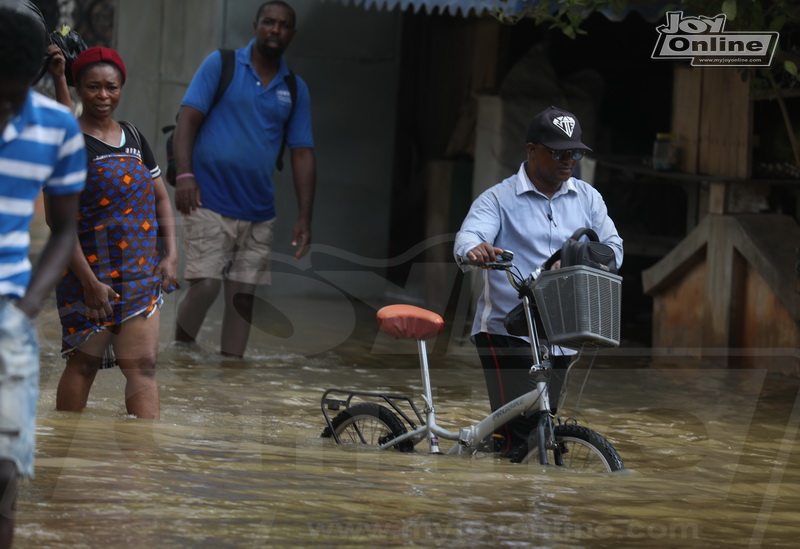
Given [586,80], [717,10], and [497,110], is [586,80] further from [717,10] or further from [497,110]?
[717,10]

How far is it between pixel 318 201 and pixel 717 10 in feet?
18.7

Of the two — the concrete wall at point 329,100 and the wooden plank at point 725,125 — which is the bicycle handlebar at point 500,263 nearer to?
the wooden plank at point 725,125

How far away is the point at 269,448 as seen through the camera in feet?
19.9

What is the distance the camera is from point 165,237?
6.32 metres

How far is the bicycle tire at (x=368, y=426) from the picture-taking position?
605 centimetres

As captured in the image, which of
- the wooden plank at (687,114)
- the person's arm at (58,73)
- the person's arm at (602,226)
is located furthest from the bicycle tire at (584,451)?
the wooden plank at (687,114)

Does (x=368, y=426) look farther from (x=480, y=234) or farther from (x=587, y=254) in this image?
(x=587, y=254)

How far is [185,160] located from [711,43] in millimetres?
3903

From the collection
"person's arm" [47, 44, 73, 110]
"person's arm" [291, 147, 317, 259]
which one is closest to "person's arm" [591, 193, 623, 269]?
"person's arm" [47, 44, 73, 110]

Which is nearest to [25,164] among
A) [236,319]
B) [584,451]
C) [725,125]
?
[584,451]

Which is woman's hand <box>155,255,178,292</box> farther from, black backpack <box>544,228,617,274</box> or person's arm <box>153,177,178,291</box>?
black backpack <box>544,228,617,274</box>

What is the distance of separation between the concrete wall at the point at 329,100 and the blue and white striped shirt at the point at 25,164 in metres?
9.12

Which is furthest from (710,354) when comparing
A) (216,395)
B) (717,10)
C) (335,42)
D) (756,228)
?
(335,42)

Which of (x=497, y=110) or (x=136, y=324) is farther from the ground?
(x=497, y=110)
